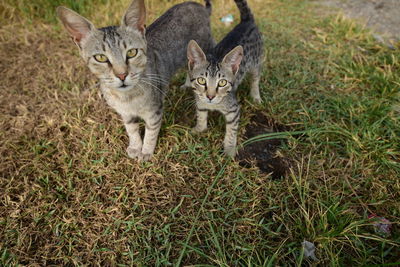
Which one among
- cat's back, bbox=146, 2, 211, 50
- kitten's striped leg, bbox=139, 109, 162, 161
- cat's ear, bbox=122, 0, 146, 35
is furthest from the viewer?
cat's back, bbox=146, 2, 211, 50

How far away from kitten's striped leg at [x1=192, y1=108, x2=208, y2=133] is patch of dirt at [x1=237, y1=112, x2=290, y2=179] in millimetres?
439

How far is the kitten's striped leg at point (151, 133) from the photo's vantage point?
2.15 metres

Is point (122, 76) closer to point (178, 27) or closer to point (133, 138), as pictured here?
point (133, 138)

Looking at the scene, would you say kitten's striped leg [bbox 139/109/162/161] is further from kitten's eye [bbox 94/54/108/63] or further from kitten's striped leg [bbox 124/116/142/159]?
kitten's eye [bbox 94/54/108/63]

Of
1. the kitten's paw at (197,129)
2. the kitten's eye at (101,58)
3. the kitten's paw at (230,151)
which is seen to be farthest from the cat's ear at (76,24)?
the kitten's paw at (230,151)

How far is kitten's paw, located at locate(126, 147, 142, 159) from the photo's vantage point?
7.41 ft

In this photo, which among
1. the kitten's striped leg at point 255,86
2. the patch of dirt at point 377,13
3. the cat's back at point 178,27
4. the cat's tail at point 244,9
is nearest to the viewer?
the cat's back at point 178,27

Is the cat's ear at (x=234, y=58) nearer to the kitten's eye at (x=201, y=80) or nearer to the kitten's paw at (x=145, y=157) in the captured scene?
the kitten's eye at (x=201, y=80)

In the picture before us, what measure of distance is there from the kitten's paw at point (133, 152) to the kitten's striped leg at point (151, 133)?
0.05 m

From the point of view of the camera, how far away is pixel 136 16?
1812 mm

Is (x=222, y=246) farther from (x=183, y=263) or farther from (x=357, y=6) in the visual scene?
(x=357, y=6)

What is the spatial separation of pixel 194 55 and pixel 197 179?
3.47 ft

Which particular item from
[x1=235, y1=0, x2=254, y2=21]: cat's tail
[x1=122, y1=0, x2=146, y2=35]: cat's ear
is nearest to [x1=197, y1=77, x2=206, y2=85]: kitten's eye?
[x1=122, y1=0, x2=146, y2=35]: cat's ear

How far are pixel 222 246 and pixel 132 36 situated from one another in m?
1.63
